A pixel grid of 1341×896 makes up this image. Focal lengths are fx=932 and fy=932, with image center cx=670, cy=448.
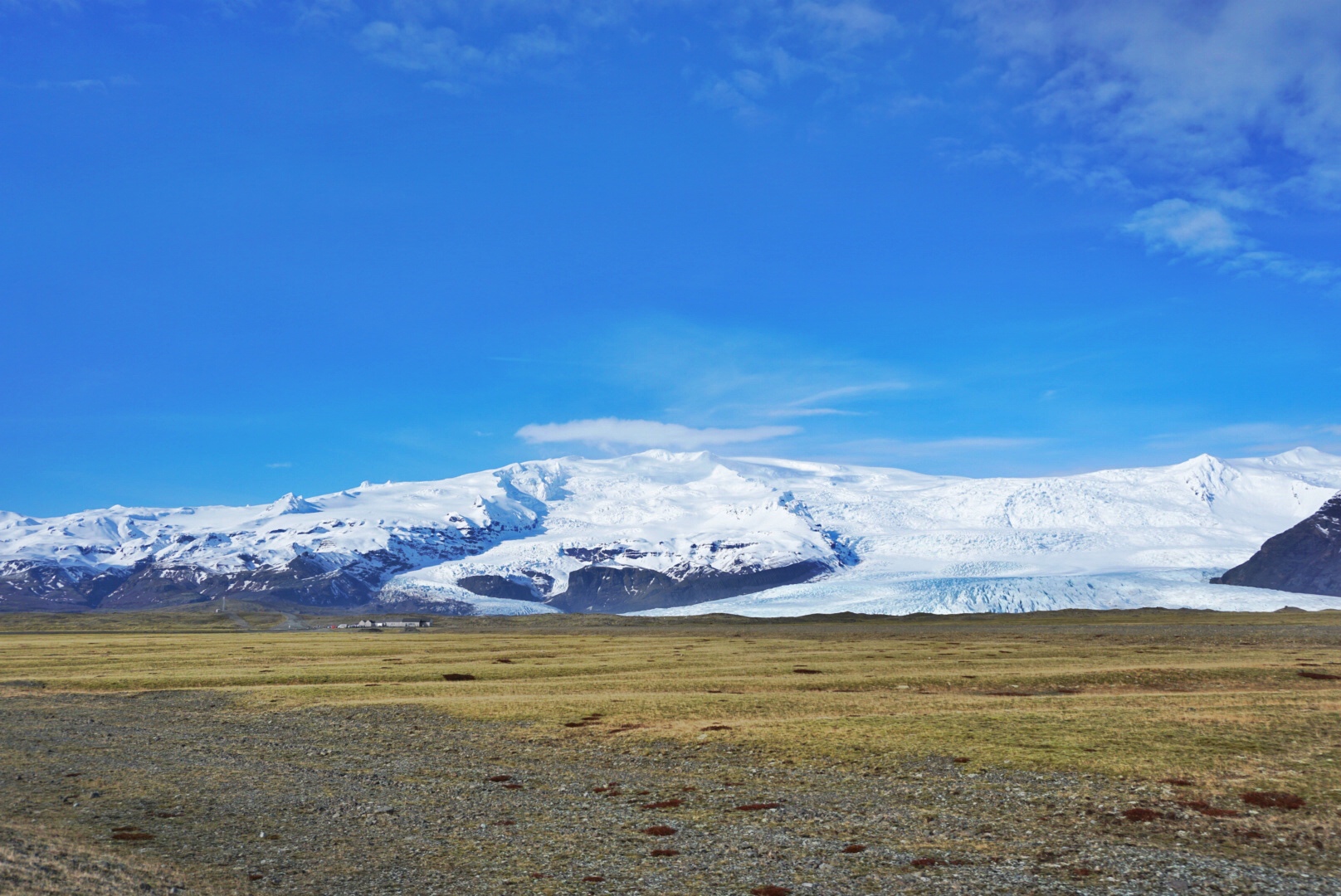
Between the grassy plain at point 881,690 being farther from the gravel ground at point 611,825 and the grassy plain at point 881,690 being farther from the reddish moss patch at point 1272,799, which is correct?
the gravel ground at point 611,825

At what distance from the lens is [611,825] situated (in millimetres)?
25484

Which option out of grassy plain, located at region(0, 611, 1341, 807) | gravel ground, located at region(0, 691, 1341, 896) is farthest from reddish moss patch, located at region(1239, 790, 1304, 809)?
gravel ground, located at region(0, 691, 1341, 896)

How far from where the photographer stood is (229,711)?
51.8 meters

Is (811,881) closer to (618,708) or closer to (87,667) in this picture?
(618,708)

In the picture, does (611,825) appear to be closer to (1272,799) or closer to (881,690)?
(1272,799)

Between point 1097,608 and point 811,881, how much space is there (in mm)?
194550

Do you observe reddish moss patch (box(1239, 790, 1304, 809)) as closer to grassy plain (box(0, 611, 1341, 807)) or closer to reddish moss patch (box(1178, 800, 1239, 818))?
grassy plain (box(0, 611, 1341, 807))

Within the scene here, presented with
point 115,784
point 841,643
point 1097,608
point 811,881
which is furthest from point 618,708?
point 1097,608

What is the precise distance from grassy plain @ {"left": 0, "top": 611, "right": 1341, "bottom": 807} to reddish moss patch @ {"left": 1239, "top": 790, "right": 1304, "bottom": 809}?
1.58 feet

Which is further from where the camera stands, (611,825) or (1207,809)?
(611,825)

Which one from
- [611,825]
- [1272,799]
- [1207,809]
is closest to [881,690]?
[1272,799]

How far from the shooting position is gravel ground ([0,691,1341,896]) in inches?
782

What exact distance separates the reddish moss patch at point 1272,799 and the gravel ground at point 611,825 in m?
0.72

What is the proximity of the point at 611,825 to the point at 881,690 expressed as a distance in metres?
34.3
